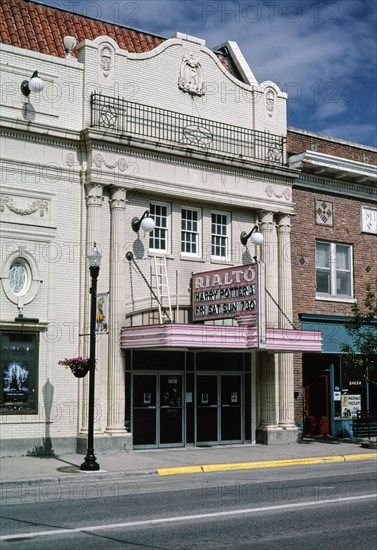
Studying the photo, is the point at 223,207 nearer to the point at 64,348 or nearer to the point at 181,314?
the point at 181,314

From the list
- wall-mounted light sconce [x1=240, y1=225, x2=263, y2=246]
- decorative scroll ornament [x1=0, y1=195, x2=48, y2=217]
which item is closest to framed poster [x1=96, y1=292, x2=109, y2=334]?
decorative scroll ornament [x1=0, y1=195, x2=48, y2=217]

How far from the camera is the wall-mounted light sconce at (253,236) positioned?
2536 centimetres

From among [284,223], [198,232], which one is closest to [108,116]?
[198,232]

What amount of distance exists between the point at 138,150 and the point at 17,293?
17.8ft

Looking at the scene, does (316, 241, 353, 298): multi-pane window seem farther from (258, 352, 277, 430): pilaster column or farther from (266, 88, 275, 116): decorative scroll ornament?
(266, 88, 275, 116): decorative scroll ornament

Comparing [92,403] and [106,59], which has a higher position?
[106,59]

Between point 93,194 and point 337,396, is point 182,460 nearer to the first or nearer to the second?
point 93,194

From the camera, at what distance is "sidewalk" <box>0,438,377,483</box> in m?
17.6

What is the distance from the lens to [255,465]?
2039 cm

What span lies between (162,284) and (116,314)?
1.91 meters

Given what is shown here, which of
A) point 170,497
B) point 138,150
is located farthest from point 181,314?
point 170,497

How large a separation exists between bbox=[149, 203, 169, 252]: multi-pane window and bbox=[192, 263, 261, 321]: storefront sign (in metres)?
1.36

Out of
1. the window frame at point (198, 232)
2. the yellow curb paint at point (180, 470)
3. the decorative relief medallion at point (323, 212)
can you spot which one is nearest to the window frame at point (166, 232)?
the window frame at point (198, 232)

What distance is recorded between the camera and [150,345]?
70.0 feet
